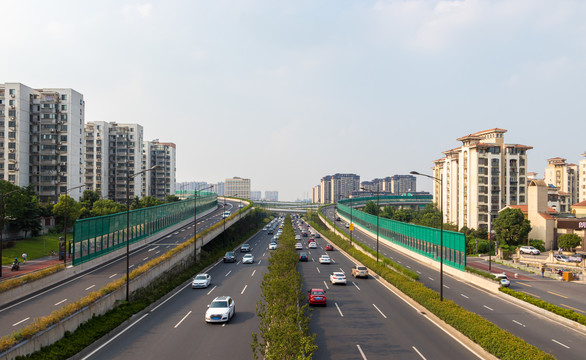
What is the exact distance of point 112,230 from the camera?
139ft

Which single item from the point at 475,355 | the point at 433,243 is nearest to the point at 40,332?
the point at 475,355

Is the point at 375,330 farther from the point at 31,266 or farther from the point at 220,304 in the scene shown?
the point at 31,266

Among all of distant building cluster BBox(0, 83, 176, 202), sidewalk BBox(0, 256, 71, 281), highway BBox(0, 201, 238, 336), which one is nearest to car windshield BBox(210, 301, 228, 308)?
highway BBox(0, 201, 238, 336)

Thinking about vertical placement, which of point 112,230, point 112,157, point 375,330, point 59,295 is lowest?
point 375,330

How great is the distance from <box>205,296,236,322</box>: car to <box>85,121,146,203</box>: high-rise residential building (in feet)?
358

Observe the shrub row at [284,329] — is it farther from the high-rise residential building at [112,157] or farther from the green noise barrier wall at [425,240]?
the high-rise residential building at [112,157]

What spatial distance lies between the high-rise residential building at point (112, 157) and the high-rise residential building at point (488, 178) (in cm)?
10384

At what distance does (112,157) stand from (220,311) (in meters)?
122

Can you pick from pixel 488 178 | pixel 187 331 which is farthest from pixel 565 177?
pixel 187 331

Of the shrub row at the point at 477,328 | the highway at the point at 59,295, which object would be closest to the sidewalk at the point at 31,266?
the highway at the point at 59,295

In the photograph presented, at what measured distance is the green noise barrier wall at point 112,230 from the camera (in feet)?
118

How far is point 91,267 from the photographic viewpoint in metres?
37.7

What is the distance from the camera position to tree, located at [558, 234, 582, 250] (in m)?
64.4

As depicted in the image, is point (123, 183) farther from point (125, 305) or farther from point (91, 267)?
point (125, 305)
